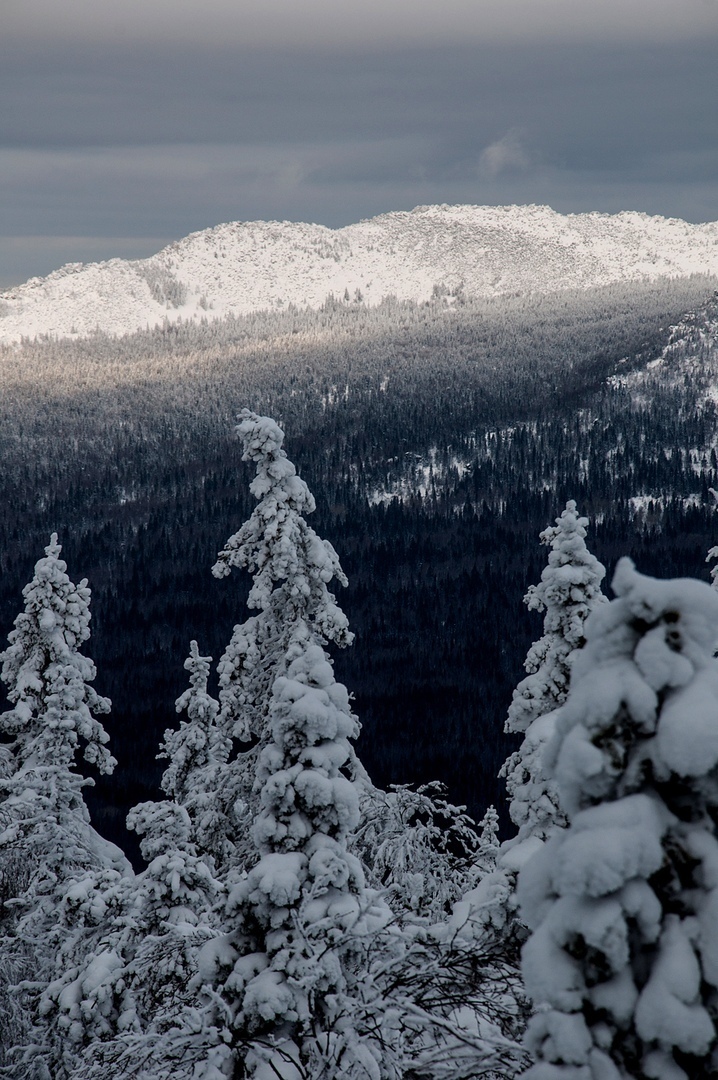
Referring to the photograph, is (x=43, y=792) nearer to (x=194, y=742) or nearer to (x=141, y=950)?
(x=141, y=950)

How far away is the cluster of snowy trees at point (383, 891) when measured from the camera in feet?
13.6

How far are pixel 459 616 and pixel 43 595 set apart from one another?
509ft

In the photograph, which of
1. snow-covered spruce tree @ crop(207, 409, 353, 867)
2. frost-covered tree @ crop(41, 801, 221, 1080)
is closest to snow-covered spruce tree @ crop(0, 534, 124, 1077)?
frost-covered tree @ crop(41, 801, 221, 1080)

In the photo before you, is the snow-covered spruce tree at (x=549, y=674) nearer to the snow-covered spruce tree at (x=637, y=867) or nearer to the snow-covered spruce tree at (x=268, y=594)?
the snow-covered spruce tree at (x=268, y=594)

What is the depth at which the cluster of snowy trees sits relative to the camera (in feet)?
13.6

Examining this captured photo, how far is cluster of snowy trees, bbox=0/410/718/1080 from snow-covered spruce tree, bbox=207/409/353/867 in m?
0.05

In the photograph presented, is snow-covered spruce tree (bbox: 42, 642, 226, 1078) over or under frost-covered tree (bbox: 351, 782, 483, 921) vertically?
over

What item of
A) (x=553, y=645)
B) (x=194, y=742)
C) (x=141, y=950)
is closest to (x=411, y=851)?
(x=553, y=645)

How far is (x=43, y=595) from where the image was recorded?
67.5 feet

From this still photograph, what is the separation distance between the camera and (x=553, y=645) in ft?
43.5

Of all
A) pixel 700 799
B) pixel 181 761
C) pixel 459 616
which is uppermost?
pixel 700 799

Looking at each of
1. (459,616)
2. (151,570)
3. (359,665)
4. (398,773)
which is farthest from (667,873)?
(151,570)

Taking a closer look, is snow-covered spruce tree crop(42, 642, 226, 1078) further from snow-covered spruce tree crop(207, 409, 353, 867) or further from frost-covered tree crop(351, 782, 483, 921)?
frost-covered tree crop(351, 782, 483, 921)

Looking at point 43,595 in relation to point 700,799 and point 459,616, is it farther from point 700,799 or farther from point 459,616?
point 459,616
